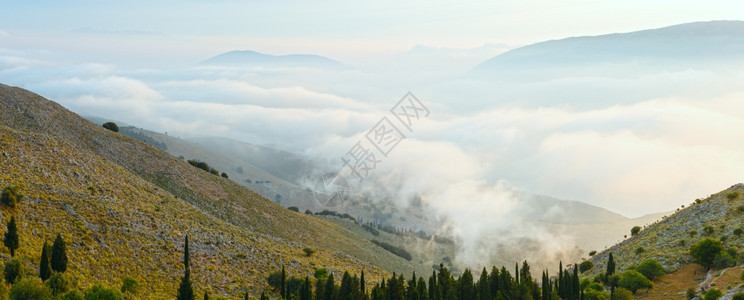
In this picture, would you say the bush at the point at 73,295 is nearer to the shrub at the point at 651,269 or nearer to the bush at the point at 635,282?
the bush at the point at 635,282

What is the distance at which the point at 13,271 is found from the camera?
2104 inches

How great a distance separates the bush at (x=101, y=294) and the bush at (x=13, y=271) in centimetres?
645

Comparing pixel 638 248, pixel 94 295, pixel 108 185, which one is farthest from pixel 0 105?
pixel 638 248

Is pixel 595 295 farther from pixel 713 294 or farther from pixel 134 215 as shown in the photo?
pixel 134 215

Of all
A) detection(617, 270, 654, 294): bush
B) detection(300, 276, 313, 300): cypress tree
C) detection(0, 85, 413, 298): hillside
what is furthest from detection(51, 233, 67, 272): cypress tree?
detection(617, 270, 654, 294): bush

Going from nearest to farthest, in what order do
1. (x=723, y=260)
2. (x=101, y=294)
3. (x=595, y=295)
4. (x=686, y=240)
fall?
(x=101, y=294), (x=595, y=295), (x=723, y=260), (x=686, y=240)

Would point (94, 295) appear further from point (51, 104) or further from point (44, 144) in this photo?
point (51, 104)

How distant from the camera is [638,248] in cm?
9175

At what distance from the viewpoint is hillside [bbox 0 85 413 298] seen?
67688 mm

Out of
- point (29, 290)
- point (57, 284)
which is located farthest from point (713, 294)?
point (29, 290)

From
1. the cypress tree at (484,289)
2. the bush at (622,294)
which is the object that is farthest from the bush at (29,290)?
the bush at (622,294)

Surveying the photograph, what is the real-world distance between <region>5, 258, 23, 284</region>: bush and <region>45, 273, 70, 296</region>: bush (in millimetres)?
2620

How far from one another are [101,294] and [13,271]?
8312mm

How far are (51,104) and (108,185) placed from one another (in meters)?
50.2
